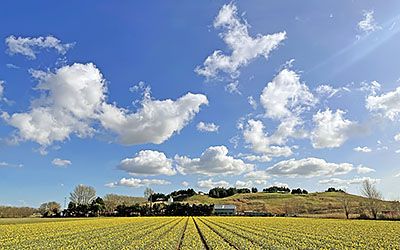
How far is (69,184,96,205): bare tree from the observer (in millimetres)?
170750

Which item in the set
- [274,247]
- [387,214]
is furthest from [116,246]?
[387,214]

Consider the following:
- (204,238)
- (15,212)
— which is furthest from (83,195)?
(204,238)

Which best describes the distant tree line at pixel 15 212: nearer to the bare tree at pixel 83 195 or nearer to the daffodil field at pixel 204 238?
the bare tree at pixel 83 195

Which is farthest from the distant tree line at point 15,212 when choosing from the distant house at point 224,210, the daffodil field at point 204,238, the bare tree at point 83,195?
the daffodil field at point 204,238

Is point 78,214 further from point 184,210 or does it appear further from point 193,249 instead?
point 193,249

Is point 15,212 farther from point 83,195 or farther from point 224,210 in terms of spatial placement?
point 224,210

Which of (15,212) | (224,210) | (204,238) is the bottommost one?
(204,238)

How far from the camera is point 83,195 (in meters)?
174

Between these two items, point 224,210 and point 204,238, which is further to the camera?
point 224,210

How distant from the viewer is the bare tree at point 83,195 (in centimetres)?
17075

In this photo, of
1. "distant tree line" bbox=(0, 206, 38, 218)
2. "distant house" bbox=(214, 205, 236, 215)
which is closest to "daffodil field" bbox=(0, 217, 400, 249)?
"distant tree line" bbox=(0, 206, 38, 218)

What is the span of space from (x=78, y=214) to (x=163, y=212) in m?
33.4

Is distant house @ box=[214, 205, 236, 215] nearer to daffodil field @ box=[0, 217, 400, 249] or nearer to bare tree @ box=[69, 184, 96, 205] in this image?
bare tree @ box=[69, 184, 96, 205]

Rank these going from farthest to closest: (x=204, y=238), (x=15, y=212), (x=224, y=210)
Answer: (x=224, y=210) → (x=15, y=212) → (x=204, y=238)
